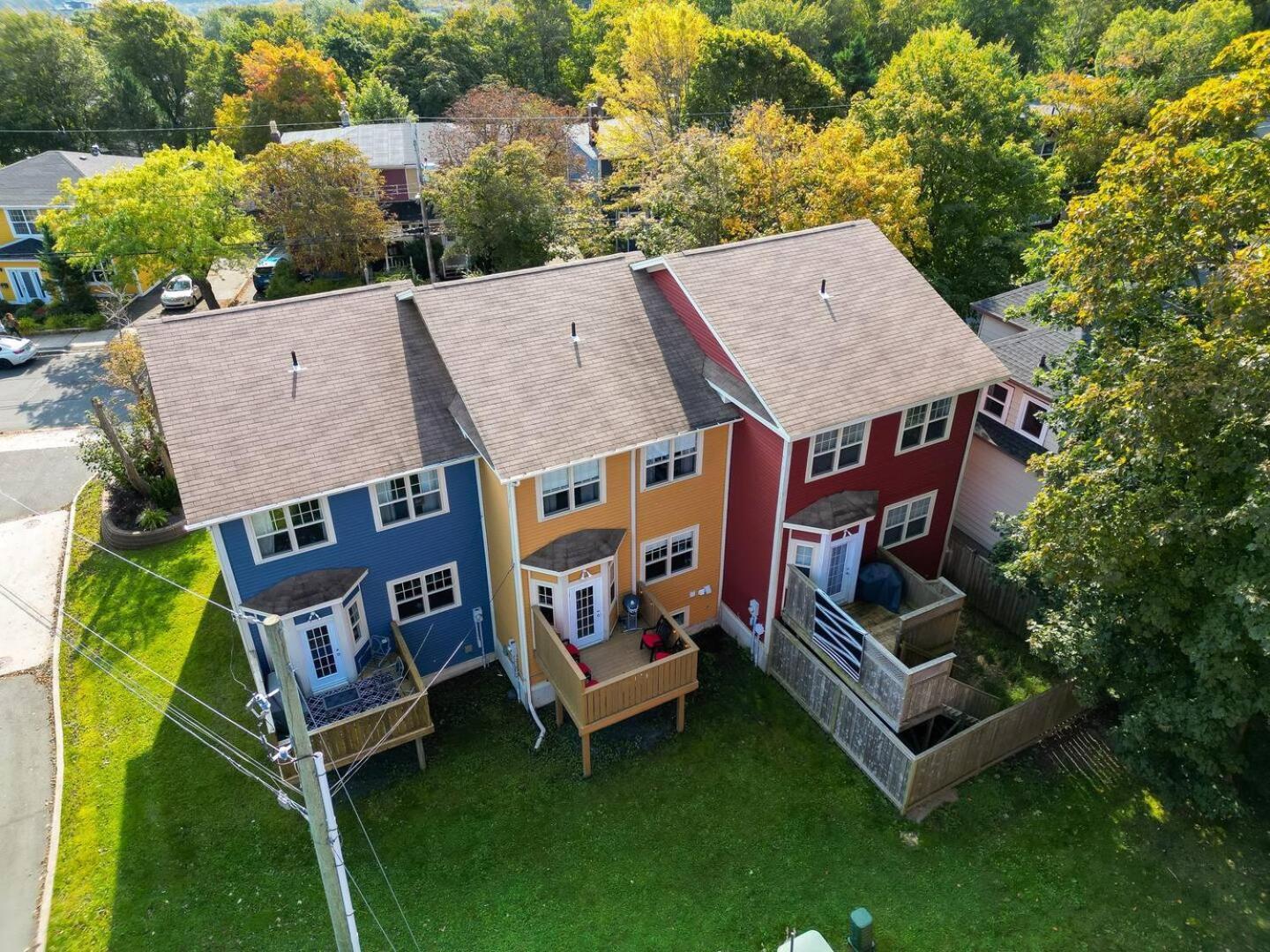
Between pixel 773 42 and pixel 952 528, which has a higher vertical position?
pixel 773 42

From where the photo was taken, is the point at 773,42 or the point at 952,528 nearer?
the point at 952,528

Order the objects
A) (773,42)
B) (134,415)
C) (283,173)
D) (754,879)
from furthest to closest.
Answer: (773,42) < (283,173) < (134,415) < (754,879)

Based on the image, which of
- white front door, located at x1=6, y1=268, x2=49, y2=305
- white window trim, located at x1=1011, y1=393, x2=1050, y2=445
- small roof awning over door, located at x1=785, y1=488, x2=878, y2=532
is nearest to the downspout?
small roof awning over door, located at x1=785, y1=488, x2=878, y2=532

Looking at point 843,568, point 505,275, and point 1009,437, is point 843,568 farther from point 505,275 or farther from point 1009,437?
point 505,275

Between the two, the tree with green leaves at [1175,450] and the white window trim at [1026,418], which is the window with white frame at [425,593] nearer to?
the tree with green leaves at [1175,450]

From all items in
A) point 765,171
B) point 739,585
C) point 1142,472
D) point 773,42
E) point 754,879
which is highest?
point 773,42

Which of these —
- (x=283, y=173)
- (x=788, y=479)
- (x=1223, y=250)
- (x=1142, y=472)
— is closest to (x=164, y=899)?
(x=788, y=479)

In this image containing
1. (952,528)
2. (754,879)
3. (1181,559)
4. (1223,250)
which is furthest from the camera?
(952,528)

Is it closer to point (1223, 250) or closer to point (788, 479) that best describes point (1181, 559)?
point (1223, 250)
